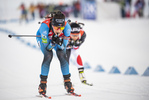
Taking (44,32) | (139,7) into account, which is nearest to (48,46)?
(44,32)

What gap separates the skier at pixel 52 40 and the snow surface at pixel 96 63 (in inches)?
19.1

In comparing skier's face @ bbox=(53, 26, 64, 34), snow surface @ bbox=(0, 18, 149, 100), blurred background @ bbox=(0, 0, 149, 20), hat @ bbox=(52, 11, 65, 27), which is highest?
blurred background @ bbox=(0, 0, 149, 20)

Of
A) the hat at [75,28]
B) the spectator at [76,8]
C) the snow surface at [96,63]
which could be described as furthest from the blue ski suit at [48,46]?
the spectator at [76,8]

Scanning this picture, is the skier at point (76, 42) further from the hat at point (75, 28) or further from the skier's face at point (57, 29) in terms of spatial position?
the skier's face at point (57, 29)

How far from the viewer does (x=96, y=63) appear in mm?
14078

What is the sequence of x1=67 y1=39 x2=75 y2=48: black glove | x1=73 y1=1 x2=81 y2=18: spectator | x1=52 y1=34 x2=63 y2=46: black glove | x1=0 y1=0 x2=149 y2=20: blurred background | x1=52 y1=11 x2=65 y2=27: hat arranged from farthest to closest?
x1=73 y1=1 x2=81 y2=18: spectator → x1=0 y1=0 x2=149 y2=20: blurred background → x1=67 y1=39 x2=75 y2=48: black glove → x1=52 y1=34 x2=63 y2=46: black glove → x1=52 y1=11 x2=65 y2=27: hat

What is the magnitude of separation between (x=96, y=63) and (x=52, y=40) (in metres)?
8.37

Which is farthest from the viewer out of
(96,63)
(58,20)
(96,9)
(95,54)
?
(96,9)

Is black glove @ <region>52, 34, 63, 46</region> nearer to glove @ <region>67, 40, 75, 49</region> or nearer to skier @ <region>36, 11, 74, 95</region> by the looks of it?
skier @ <region>36, 11, 74, 95</region>

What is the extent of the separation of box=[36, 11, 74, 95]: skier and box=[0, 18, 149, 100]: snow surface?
0.48 metres

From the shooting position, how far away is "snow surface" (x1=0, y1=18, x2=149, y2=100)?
21.7ft

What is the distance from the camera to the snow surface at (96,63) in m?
6.61

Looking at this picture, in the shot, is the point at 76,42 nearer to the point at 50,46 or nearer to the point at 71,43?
the point at 71,43

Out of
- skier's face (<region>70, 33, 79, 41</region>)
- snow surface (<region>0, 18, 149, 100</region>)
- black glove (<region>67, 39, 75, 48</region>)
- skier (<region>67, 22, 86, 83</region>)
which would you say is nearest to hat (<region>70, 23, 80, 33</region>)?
skier (<region>67, 22, 86, 83</region>)
